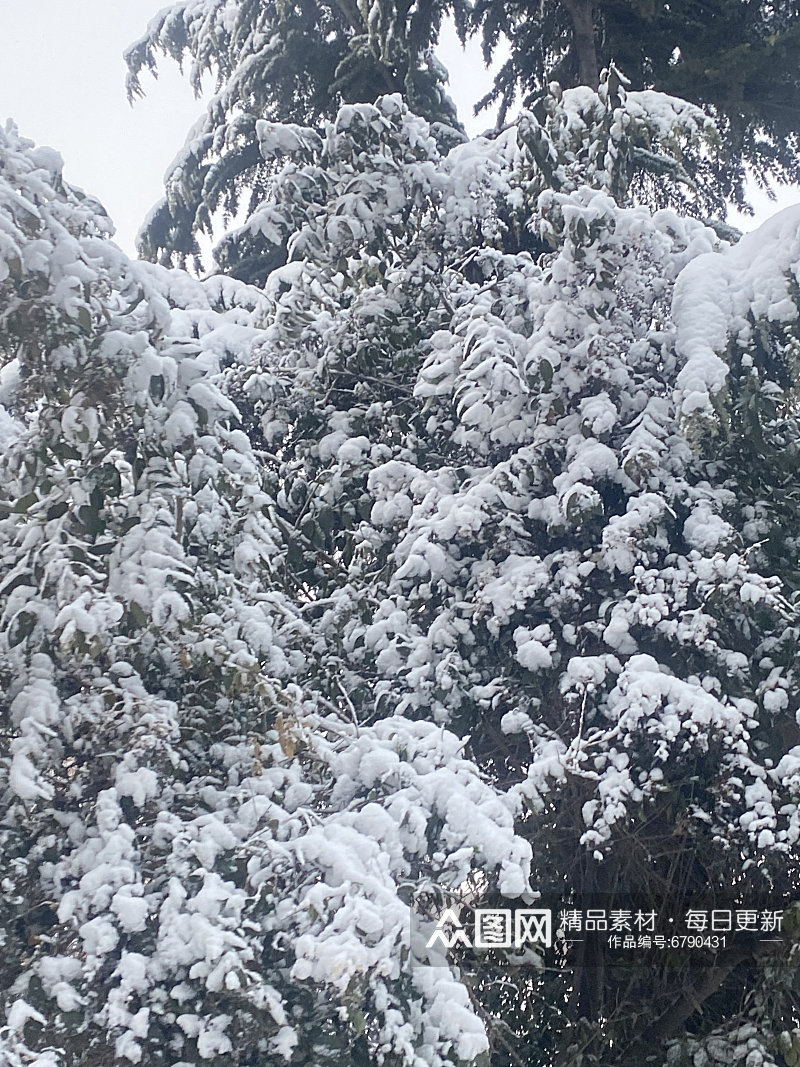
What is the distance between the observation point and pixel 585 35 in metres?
4.93

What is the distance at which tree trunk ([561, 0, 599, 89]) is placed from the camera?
4.89m

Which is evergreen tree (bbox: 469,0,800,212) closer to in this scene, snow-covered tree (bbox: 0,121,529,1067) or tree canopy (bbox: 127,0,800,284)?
tree canopy (bbox: 127,0,800,284)

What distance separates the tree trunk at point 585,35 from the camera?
4895mm

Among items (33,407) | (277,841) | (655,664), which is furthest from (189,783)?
(655,664)

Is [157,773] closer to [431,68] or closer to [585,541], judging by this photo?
[585,541]

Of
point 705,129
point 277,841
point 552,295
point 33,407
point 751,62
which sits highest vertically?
point 751,62

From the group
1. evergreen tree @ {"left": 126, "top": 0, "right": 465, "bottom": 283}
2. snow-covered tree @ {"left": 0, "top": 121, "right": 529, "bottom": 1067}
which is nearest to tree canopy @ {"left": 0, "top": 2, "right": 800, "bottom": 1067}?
snow-covered tree @ {"left": 0, "top": 121, "right": 529, "bottom": 1067}

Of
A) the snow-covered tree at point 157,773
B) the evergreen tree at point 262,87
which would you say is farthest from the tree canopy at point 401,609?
the evergreen tree at point 262,87

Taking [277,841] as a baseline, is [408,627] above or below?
above

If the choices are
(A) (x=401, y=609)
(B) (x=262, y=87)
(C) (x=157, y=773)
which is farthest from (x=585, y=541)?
(B) (x=262, y=87)

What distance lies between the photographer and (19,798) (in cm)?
203

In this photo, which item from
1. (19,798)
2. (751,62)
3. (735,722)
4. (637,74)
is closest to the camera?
A: (19,798)

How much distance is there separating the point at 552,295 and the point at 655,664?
3.76ft

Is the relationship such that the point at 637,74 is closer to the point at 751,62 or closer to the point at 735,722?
the point at 751,62
